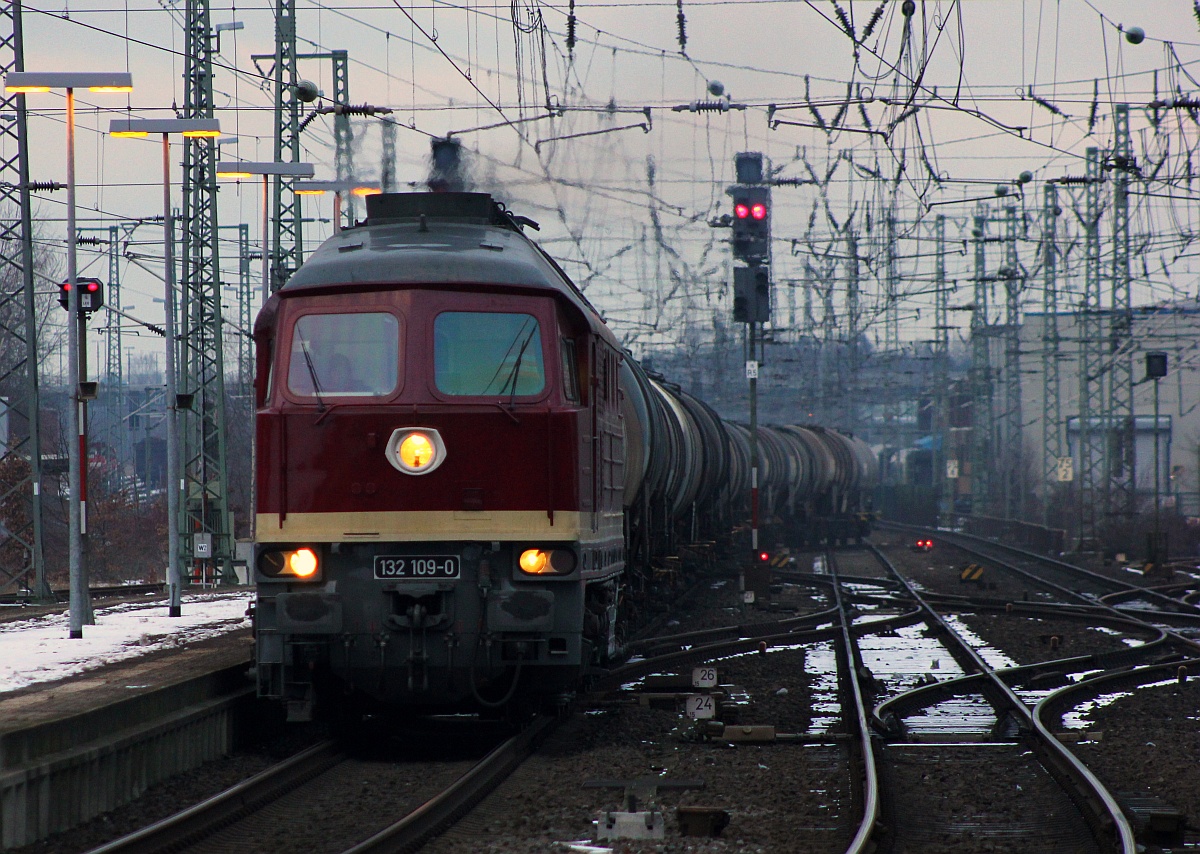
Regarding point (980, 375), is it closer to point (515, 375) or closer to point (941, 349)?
point (941, 349)

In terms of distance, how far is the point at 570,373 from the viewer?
33.8 feet

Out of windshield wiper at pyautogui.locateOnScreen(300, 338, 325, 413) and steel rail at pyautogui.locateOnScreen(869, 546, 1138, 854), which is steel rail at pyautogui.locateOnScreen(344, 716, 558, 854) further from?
steel rail at pyautogui.locateOnScreen(869, 546, 1138, 854)

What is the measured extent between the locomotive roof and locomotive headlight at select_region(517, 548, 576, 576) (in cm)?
178

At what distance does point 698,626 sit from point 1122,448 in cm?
2444

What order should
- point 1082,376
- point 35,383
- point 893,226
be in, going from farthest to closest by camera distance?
1. point 1082,376
2. point 893,226
3. point 35,383

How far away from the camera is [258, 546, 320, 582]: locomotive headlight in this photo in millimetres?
9523

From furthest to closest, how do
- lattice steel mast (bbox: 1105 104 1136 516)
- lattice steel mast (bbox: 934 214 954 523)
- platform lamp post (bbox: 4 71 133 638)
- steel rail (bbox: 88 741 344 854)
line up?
1. lattice steel mast (bbox: 934 214 954 523)
2. lattice steel mast (bbox: 1105 104 1136 516)
3. platform lamp post (bbox: 4 71 133 638)
4. steel rail (bbox: 88 741 344 854)

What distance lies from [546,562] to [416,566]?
84 centimetres

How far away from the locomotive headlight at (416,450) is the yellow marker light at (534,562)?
82cm

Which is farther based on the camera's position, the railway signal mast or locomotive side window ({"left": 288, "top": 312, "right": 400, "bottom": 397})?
the railway signal mast

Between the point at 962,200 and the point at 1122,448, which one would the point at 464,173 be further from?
the point at 1122,448

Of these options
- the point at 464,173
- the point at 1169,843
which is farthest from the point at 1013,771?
the point at 464,173

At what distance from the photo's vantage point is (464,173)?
14664mm

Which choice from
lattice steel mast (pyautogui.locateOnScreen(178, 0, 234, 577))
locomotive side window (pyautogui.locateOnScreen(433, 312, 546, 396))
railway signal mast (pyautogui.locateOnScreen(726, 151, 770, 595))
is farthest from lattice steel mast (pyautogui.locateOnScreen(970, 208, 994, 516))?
locomotive side window (pyautogui.locateOnScreen(433, 312, 546, 396))
